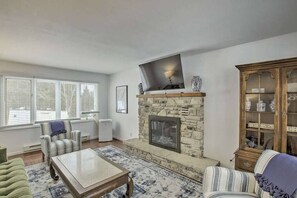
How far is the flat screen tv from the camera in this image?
2988 millimetres

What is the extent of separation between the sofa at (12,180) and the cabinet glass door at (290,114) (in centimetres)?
291

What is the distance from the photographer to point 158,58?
137 inches

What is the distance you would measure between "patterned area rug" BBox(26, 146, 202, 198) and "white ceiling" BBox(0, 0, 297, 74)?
7.26 feet

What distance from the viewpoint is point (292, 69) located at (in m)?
1.90

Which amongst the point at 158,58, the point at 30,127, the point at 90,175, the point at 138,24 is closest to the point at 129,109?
the point at 158,58

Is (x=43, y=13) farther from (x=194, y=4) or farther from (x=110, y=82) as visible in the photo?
(x=110, y=82)

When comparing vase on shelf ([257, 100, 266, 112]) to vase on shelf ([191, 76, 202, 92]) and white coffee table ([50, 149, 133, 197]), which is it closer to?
vase on shelf ([191, 76, 202, 92])

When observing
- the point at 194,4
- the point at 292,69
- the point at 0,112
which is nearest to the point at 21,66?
the point at 0,112

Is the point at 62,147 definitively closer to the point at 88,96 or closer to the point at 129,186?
the point at 129,186

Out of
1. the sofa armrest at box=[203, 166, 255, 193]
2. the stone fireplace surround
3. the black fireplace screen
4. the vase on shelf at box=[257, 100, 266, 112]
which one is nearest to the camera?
the sofa armrest at box=[203, 166, 255, 193]

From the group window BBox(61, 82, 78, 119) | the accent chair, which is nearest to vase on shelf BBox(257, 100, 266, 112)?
the accent chair

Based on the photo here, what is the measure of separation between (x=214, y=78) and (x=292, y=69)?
3.72 ft

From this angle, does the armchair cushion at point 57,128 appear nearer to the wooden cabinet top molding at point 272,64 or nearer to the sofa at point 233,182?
the sofa at point 233,182

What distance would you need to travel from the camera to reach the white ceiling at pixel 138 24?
59.3 inches
